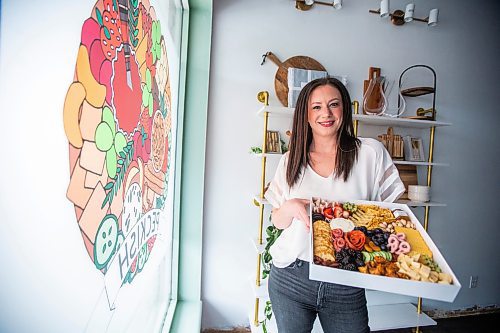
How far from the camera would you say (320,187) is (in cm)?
93

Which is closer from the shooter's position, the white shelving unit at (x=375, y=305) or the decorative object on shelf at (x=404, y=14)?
the white shelving unit at (x=375, y=305)

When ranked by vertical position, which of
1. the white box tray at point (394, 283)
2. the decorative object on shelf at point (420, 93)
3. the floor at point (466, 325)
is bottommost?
the floor at point (466, 325)

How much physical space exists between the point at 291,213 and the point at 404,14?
2.13 meters

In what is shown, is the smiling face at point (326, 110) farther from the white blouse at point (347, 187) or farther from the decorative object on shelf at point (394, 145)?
the decorative object on shelf at point (394, 145)

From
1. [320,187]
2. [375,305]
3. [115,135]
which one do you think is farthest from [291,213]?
[375,305]

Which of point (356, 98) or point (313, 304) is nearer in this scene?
point (313, 304)

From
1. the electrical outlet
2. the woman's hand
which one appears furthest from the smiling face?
the electrical outlet

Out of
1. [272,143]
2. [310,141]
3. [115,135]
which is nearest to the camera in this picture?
[115,135]

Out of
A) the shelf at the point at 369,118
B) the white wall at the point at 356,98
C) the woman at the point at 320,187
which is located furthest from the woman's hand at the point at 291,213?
the white wall at the point at 356,98

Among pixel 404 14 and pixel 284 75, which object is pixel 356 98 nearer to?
pixel 284 75

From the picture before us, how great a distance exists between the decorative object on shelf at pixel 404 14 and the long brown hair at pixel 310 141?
146 cm

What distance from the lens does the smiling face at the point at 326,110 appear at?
37.0 inches

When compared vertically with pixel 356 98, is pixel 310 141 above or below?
below

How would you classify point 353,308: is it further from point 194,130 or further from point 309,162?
point 194,130
